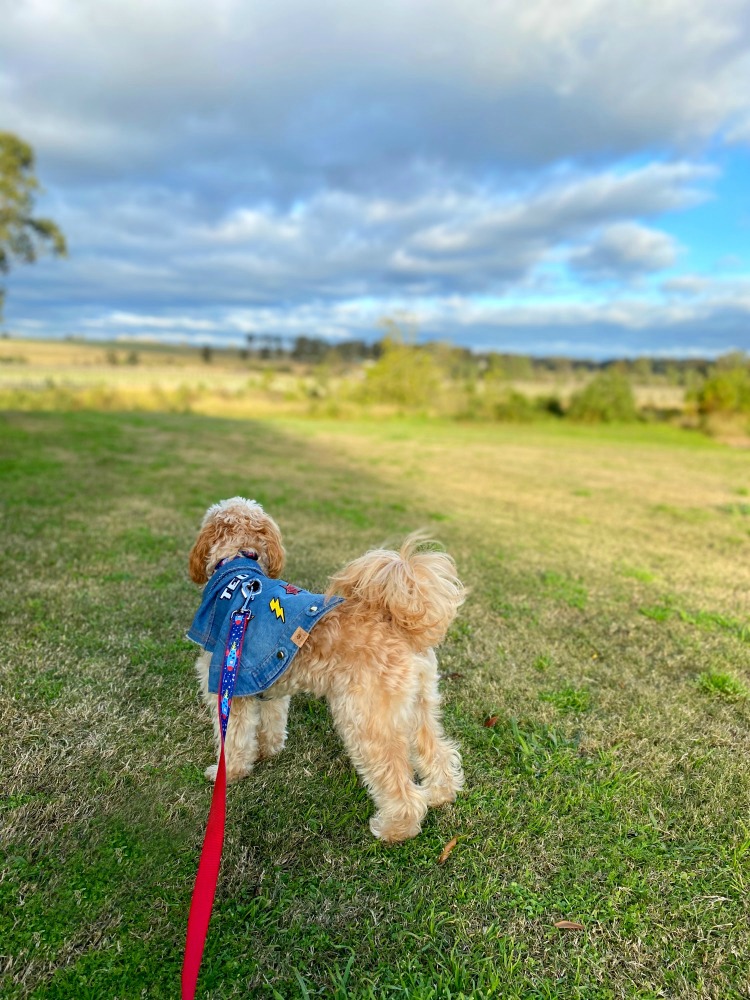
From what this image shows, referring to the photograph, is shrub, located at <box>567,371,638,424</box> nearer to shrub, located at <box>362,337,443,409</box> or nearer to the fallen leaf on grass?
shrub, located at <box>362,337,443,409</box>

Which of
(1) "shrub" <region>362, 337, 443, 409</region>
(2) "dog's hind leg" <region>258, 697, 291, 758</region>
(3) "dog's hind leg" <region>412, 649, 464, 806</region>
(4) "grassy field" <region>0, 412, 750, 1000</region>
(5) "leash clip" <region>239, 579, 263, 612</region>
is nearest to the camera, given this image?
(4) "grassy field" <region>0, 412, 750, 1000</region>

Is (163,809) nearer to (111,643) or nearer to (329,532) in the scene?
(111,643)

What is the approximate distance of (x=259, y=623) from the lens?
302 cm

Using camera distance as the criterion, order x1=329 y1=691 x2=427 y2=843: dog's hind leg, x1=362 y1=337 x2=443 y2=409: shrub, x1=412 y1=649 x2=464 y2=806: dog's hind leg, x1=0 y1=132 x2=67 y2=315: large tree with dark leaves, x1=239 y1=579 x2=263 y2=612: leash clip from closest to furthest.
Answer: x1=329 y1=691 x2=427 y2=843: dog's hind leg
x1=239 y1=579 x2=263 y2=612: leash clip
x1=412 y1=649 x2=464 y2=806: dog's hind leg
x1=0 y1=132 x2=67 y2=315: large tree with dark leaves
x1=362 y1=337 x2=443 y2=409: shrub

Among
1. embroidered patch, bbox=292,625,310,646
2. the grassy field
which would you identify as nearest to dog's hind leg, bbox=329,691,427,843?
the grassy field

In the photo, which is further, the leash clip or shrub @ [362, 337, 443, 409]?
shrub @ [362, 337, 443, 409]

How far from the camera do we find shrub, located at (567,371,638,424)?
1404 inches

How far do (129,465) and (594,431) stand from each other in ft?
90.7

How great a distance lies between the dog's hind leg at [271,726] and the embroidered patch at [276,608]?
0.86m

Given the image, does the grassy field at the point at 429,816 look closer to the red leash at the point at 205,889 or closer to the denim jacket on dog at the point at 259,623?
the red leash at the point at 205,889

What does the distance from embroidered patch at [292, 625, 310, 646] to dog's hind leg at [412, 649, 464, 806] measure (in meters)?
0.76

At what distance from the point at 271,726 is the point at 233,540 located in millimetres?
1260

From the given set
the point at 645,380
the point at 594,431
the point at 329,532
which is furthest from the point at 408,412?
the point at 329,532

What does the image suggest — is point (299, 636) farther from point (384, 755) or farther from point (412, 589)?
point (384, 755)
